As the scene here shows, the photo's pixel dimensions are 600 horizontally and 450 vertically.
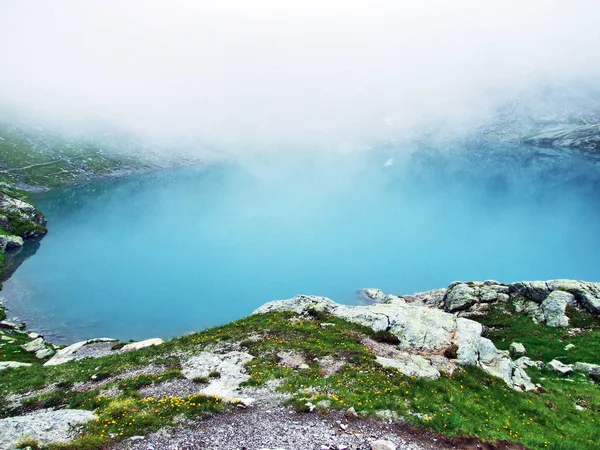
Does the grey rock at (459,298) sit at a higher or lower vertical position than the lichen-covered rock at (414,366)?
lower

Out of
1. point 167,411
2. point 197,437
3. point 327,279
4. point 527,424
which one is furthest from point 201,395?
point 327,279

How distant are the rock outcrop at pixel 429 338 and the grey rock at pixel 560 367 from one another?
5.55 metres

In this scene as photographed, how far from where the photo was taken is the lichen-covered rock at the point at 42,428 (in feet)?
61.2

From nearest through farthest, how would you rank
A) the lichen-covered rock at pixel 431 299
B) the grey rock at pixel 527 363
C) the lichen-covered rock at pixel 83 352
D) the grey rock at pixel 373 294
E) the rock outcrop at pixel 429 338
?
the rock outcrop at pixel 429 338
the grey rock at pixel 527 363
the lichen-covered rock at pixel 83 352
the lichen-covered rock at pixel 431 299
the grey rock at pixel 373 294

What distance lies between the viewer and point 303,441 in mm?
20344

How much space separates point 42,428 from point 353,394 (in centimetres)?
1803

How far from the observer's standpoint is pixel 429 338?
1419 inches

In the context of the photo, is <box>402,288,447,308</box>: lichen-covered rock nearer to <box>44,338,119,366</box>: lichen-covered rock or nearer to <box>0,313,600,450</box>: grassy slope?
<box>0,313,600,450</box>: grassy slope

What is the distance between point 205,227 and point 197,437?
140007mm

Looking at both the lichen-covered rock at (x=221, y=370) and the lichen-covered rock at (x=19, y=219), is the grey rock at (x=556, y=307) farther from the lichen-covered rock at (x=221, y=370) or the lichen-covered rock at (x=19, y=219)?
the lichen-covered rock at (x=19, y=219)

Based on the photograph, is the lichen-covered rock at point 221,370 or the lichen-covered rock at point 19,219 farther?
the lichen-covered rock at point 19,219

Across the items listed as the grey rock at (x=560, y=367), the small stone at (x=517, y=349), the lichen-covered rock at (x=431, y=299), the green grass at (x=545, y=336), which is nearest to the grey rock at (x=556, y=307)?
the green grass at (x=545, y=336)

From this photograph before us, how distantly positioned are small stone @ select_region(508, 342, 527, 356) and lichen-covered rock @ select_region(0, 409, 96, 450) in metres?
43.3

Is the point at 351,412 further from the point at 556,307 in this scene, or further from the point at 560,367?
the point at 556,307
